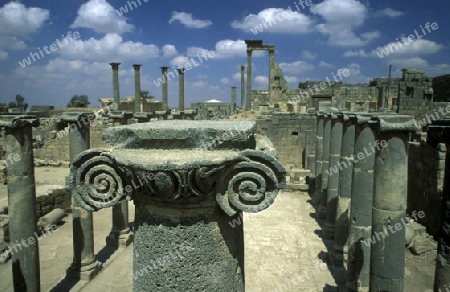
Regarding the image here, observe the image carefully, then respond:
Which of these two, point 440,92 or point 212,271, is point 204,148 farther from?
point 440,92

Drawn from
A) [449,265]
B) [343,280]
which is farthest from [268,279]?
[449,265]

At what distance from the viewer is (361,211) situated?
661 centimetres

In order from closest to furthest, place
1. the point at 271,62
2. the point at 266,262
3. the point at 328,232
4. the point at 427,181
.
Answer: the point at 266,262 < the point at 427,181 < the point at 328,232 < the point at 271,62

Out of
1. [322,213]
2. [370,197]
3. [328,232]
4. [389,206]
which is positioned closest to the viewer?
[389,206]

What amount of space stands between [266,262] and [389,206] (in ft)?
14.7

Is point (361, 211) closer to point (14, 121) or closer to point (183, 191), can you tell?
point (183, 191)

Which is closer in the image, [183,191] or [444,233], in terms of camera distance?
[183,191]

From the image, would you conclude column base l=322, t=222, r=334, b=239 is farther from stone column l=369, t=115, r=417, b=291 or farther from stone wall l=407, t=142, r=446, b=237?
stone column l=369, t=115, r=417, b=291

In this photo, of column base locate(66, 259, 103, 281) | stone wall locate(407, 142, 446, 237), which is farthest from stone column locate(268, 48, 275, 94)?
column base locate(66, 259, 103, 281)

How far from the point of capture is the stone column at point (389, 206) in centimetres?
431

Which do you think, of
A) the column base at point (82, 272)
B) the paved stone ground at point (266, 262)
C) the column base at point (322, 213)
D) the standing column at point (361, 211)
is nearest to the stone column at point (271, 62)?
the column base at point (322, 213)

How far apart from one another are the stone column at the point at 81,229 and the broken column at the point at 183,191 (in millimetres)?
4800

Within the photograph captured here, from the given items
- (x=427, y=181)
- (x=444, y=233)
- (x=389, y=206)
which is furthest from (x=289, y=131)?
(x=444, y=233)

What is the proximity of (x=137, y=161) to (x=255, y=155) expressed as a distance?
28.7 inches
